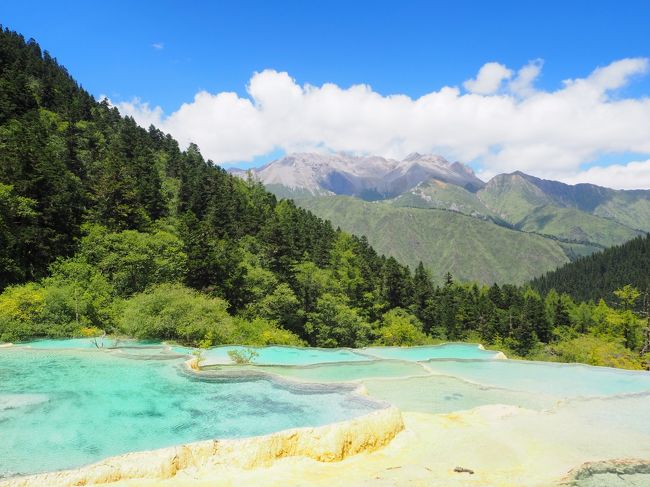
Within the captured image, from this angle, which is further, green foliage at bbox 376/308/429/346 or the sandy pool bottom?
green foliage at bbox 376/308/429/346

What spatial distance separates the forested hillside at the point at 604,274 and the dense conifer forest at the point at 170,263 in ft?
202

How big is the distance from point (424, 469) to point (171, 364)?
12692mm

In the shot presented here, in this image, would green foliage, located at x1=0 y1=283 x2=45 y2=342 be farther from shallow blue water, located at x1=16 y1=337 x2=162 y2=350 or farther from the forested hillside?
the forested hillside

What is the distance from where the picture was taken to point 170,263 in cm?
3222

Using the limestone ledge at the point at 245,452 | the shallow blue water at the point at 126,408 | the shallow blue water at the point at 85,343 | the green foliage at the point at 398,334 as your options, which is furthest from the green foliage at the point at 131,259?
the limestone ledge at the point at 245,452

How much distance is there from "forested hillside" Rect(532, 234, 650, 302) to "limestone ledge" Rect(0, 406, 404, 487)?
131 metres

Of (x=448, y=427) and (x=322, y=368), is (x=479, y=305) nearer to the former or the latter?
(x=322, y=368)

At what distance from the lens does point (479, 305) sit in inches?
Answer: 2721

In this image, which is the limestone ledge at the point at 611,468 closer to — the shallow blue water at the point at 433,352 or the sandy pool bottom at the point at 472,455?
the sandy pool bottom at the point at 472,455

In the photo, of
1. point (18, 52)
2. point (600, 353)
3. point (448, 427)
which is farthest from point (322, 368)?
point (18, 52)

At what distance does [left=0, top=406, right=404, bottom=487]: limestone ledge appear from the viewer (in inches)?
316

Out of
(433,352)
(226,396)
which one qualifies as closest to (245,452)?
(226,396)

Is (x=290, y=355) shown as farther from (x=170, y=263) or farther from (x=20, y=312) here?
(x=20, y=312)

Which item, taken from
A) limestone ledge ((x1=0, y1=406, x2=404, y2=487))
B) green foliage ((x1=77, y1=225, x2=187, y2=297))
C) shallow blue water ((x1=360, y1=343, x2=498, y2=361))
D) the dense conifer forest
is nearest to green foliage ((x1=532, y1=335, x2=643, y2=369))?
the dense conifer forest
